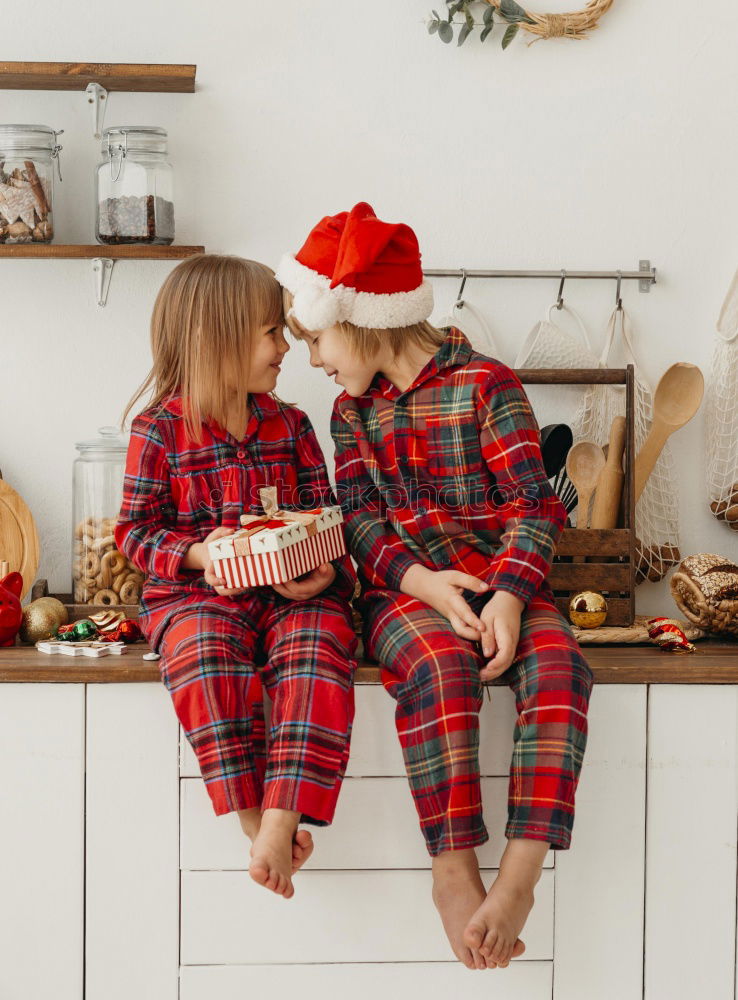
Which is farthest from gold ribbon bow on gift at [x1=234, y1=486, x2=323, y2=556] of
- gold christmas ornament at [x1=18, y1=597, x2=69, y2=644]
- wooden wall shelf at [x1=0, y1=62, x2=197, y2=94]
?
wooden wall shelf at [x1=0, y1=62, x2=197, y2=94]

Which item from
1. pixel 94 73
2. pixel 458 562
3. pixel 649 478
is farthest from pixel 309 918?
pixel 94 73

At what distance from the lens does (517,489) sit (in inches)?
49.8

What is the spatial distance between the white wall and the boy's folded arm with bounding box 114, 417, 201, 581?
329 mm

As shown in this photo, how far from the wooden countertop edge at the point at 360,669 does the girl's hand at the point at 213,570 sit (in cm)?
12

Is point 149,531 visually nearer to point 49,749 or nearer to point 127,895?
point 49,749

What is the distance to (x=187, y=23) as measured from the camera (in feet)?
5.08

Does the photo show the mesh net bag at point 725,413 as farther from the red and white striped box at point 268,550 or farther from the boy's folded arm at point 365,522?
the red and white striped box at point 268,550

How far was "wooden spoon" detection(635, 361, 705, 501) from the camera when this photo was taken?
154cm

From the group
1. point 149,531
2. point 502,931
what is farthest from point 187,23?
point 502,931

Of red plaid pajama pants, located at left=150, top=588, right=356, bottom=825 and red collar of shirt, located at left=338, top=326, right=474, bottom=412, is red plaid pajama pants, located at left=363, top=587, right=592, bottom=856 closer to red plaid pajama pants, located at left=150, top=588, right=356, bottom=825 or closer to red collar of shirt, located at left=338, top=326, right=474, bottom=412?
red plaid pajama pants, located at left=150, top=588, right=356, bottom=825

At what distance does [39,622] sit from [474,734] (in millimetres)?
607

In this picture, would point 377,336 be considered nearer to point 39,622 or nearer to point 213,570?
point 213,570

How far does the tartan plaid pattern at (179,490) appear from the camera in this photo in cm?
127

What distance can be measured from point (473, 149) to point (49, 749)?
1.05 m
